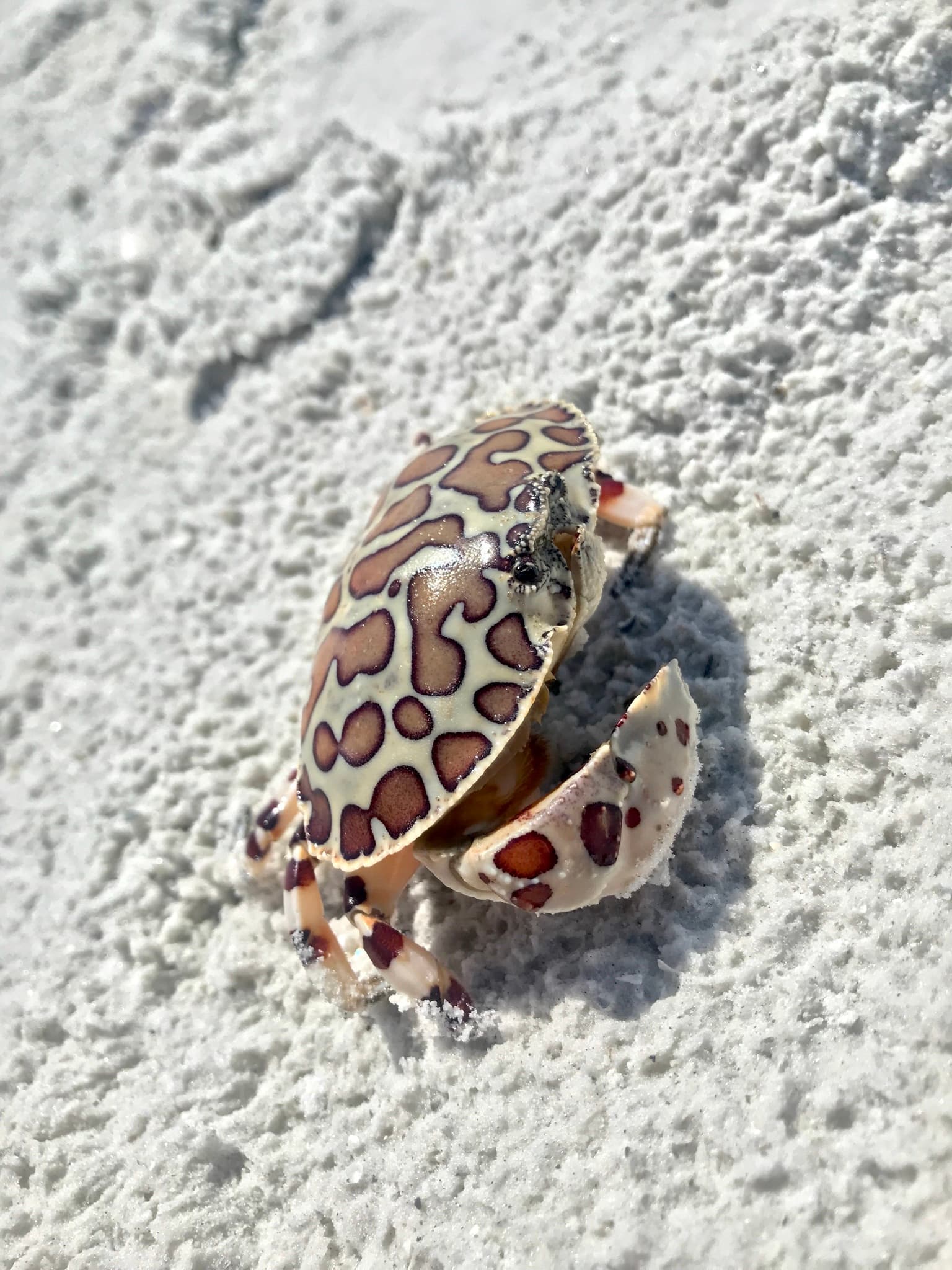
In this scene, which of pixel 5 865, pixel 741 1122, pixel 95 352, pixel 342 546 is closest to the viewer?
pixel 741 1122

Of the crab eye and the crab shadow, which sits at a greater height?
the crab eye

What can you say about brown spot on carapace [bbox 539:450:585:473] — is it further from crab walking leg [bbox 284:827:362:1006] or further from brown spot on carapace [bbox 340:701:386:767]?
crab walking leg [bbox 284:827:362:1006]

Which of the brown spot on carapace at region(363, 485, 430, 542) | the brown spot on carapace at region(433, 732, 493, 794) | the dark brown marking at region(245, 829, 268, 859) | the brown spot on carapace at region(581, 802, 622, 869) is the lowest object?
the dark brown marking at region(245, 829, 268, 859)

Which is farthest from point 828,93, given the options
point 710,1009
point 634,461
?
point 710,1009

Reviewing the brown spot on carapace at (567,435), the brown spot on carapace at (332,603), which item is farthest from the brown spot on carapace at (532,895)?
the brown spot on carapace at (567,435)

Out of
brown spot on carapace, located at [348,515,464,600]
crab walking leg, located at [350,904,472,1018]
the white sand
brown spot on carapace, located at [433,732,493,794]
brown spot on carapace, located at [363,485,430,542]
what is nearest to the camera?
the white sand

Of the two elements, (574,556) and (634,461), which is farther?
(634,461)

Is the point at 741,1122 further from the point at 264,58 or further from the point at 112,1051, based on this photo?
the point at 264,58

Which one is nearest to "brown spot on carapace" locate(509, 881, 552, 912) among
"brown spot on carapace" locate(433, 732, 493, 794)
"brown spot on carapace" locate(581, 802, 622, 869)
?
"brown spot on carapace" locate(581, 802, 622, 869)
